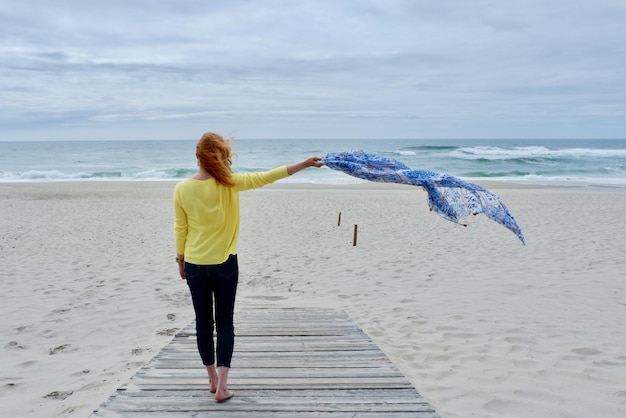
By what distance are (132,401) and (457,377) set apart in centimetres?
264

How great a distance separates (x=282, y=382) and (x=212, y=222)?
134 cm

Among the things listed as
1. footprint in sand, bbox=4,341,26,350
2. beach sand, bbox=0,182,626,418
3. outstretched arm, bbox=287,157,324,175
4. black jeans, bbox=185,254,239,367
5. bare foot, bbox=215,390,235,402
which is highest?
outstretched arm, bbox=287,157,324,175

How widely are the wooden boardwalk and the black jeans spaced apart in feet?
1.07

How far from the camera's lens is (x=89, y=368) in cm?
459

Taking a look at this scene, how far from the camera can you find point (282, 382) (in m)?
3.60

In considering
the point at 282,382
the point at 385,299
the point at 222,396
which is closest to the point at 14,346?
the point at 222,396

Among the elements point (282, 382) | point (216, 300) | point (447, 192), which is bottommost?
point (282, 382)

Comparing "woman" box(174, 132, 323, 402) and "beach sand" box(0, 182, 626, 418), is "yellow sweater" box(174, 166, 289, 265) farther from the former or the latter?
"beach sand" box(0, 182, 626, 418)

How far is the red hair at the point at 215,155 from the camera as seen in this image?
289 cm

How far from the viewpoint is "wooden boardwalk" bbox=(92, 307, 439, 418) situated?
3.19m

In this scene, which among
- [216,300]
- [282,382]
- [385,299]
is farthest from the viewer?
[385,299]

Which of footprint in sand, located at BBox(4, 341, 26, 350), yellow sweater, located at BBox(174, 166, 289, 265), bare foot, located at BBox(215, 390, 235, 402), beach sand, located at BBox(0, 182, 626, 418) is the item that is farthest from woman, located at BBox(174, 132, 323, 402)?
footprint in sand, located at BBox(4, 341, 26, 350)

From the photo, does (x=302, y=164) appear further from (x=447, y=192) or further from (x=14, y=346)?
(x=14, y=346)

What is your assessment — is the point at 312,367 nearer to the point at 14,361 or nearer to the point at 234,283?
the point at 234,283
